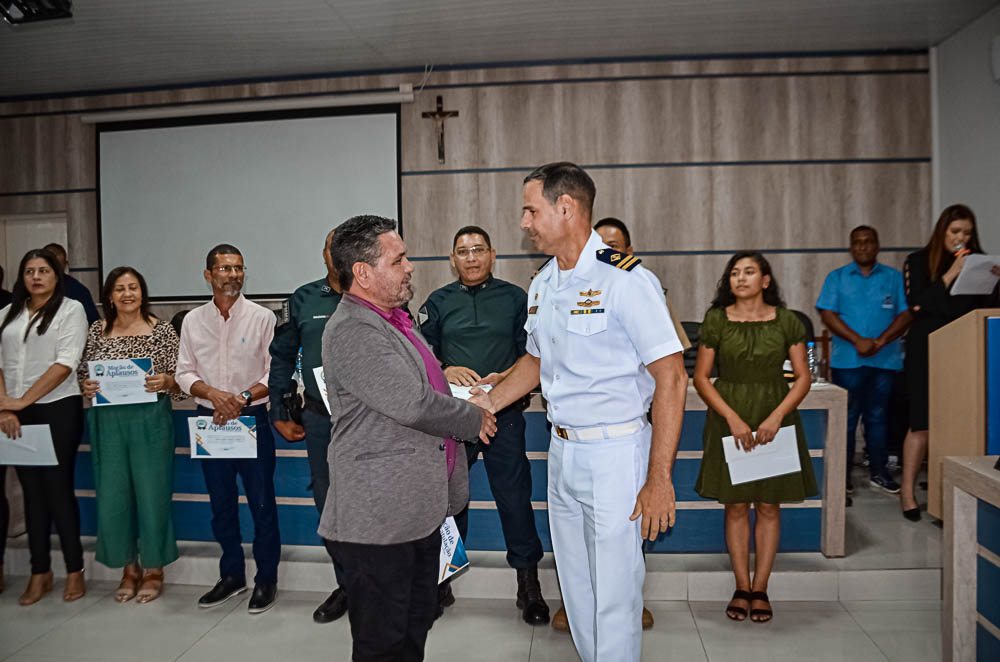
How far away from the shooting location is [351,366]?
4.95 ft

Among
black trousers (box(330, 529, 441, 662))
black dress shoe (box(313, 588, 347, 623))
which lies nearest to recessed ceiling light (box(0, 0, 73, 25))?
black dress shoe (box(313, 588, 347, 623))

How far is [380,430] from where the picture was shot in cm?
154

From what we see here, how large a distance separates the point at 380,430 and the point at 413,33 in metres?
3.81

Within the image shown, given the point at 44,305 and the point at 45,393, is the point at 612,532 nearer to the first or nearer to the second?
the point at 45,393

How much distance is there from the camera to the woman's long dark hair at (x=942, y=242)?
3.19 metres

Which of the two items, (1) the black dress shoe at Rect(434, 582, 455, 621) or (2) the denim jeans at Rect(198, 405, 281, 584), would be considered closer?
(1) the black dress shoe at Rect(434, 582, 455, 621)

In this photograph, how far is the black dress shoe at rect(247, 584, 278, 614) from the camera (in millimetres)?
2768

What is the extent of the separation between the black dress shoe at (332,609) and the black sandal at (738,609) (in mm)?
1627

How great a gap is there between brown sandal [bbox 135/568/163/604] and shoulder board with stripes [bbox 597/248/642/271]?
8.75 feet

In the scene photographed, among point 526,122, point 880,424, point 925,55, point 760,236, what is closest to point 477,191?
point 526,122

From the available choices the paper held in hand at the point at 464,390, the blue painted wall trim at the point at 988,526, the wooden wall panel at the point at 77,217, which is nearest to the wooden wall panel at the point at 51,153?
the wooden wall panel at the point at 77,217

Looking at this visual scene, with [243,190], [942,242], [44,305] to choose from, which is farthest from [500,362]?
[243,190]

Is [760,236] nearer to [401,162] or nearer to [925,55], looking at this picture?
[925,55]

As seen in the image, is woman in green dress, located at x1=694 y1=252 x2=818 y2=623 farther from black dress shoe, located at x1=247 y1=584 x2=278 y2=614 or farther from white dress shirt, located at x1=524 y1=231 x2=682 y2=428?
black dress shoe, located at x1=247 y1=584 x2=278 y2=614
